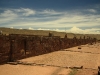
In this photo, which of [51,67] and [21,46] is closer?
[51,67]

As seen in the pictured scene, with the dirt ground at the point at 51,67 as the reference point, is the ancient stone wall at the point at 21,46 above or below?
above

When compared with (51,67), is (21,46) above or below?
above

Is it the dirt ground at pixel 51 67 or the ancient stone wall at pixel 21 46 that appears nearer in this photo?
the dirt ground at pixel 51 67

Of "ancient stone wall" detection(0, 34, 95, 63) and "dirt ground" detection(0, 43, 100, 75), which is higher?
"ancient stone wall" detection(0, 34, 95, 63)

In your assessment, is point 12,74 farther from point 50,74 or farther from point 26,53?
point 26,53

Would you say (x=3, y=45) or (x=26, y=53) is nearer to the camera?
(x=3, y=45)

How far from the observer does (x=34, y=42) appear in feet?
52.3

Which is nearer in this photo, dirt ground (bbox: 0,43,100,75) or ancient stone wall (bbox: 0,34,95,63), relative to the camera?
dirt ground (bbox: 0,43,100,75)

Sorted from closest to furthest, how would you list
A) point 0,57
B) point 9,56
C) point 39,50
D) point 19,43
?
point 0,57 < point 9,56 < point 19,43 < point 39,50

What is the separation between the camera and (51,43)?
20.3 metres

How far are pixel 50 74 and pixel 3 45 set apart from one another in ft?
15.4

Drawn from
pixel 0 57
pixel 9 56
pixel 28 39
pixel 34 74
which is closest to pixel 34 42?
pixel 28 39

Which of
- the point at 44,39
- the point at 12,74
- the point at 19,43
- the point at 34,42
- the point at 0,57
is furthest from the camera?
the point at 44,39

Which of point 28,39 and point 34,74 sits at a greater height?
point 28,39
